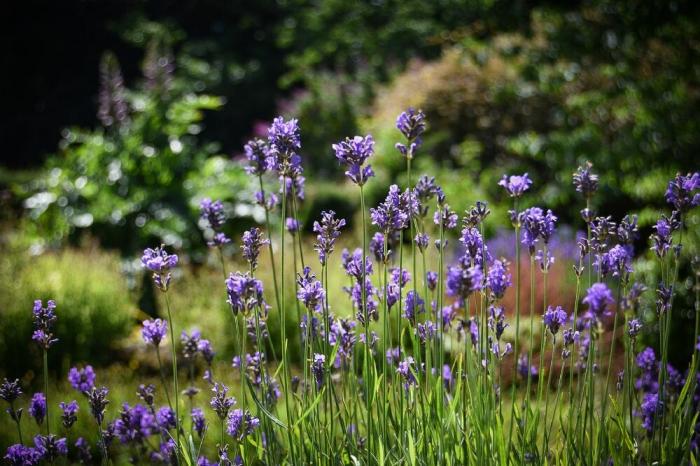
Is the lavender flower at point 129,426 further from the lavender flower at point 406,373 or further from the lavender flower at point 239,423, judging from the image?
the lavender flower at point 406,373

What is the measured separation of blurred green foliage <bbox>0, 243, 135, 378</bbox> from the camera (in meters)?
4.93

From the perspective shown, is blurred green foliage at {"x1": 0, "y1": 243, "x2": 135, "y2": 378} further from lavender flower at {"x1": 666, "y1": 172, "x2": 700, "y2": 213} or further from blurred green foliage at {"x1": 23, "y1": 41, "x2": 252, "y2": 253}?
lavender flower at {"x1": 666, "y1": 172, "x2": 700, "y2": 213}

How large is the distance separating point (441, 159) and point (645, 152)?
4.94m

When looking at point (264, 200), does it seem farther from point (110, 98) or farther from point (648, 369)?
point (110, 98)

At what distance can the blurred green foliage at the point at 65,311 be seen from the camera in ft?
16.2

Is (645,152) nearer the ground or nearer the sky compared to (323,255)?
nearer the sky

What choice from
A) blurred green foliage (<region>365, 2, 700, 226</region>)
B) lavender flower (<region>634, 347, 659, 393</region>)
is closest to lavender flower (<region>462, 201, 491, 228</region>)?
lavender flower (<region>634, 347, 659, 393</region>)

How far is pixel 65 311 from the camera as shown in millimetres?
5184

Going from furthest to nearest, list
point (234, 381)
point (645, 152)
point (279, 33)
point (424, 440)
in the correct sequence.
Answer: point (279, 33), point (645, 152), point (234, 381), point (424, 440)

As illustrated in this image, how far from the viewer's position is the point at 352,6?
47.6 ft

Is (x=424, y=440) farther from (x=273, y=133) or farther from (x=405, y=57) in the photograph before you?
(x=405, y=57)

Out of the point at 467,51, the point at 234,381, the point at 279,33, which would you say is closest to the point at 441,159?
the point at 467,51

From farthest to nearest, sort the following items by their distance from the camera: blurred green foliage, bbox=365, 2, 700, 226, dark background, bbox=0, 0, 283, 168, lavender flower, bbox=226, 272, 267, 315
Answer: dark background, bbox=0, 0, 283, 168
blurred green foliage, bbox=365, 2, 700, 226
lavender flower, bbox=226, 272, 267, 315

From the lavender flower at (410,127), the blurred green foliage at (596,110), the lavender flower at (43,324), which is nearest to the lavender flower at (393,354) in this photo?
the lavender flower at (410,127)
